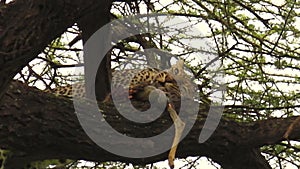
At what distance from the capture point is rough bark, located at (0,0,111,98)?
1.58 metres

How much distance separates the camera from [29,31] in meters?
1.60

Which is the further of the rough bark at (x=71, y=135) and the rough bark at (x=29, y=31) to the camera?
the rough bark at (x=71, y=135)

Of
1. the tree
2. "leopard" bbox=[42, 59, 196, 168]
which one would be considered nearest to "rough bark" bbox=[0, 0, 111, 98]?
the tree

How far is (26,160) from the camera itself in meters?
2.18

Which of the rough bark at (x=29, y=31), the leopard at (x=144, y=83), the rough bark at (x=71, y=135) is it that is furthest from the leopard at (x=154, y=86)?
the rough bark at (x=29, y=31)

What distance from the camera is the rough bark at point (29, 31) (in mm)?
1581

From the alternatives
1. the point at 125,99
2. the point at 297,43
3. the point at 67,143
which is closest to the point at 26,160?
the point at 67,143

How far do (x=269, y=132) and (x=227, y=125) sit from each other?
0.14 metres

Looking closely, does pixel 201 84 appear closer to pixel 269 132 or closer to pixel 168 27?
pixel 168 27

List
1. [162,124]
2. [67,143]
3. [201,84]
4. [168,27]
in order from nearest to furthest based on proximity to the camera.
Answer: [67,143] → [162,124] → [201,84] → [168,27]

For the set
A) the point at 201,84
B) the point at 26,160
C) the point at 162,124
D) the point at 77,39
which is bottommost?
the point at 26,160

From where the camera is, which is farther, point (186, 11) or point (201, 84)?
point (186, 11)

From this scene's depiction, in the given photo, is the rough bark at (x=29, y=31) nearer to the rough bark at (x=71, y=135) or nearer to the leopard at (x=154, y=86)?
the rough bark at (x=71, y=135)

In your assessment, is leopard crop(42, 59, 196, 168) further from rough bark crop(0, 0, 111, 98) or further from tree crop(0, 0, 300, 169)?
rough bark crop(0, 0, 111, 98)
